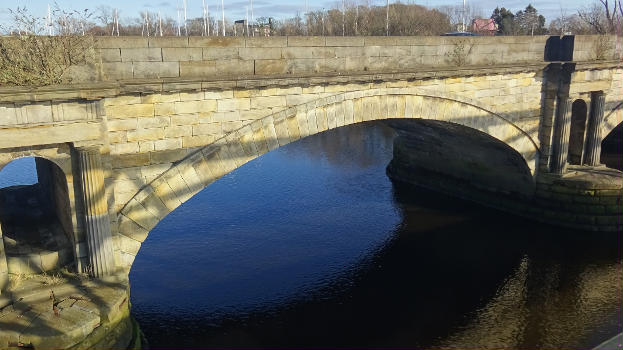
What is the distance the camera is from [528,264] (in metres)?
14.7

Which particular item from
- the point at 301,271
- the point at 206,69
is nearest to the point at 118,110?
the point at 206,69

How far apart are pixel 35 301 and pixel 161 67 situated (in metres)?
4.60

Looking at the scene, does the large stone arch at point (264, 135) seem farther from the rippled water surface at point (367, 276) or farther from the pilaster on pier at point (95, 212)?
the rippled water surface at point (367, 276)

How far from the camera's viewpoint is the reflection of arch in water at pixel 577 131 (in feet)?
57.6

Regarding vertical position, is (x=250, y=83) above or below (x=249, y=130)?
above

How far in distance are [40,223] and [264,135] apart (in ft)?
16.4

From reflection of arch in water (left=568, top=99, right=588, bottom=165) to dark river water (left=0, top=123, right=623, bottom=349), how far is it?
293cm

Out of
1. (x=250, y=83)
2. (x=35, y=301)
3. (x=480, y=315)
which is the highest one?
(x=250, y=83)

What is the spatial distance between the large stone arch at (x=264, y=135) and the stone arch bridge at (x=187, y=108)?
0.02 m

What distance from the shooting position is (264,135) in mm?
10852

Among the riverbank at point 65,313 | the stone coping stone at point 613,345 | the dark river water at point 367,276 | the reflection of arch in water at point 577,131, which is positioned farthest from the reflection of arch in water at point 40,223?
the reflection of arch in water at point 577,131

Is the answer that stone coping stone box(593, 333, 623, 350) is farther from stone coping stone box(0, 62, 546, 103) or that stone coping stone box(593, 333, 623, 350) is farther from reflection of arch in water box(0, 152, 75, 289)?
reflection of arch in water box(0, 152, 75, 289)

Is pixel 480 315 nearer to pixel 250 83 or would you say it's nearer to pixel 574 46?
pixel 250 83

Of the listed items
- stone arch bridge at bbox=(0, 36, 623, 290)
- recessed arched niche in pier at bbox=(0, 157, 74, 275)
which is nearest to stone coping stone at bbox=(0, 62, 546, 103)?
stone arch bridge at bbox=(0, 36, 623, 290)
